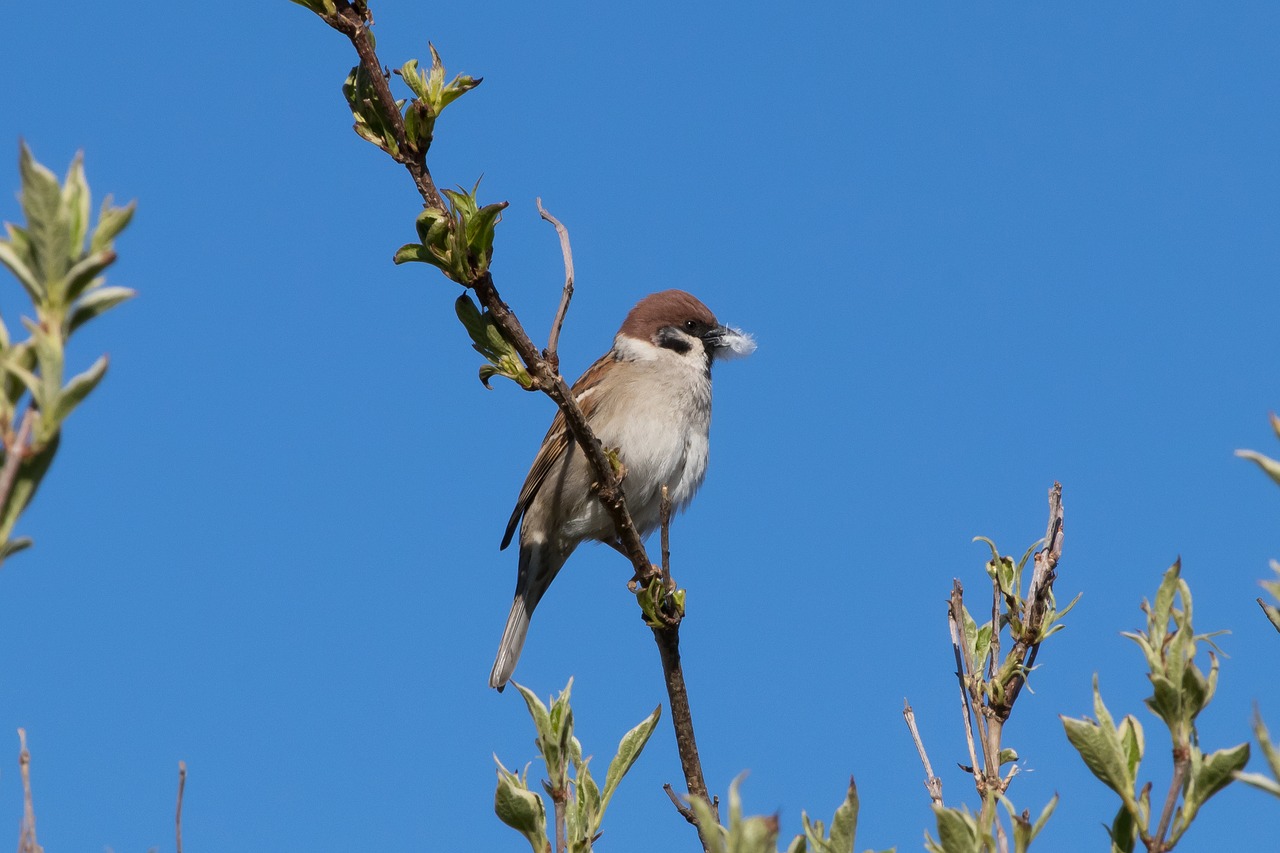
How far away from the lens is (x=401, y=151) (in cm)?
255

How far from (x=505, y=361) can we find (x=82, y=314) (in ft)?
5.43

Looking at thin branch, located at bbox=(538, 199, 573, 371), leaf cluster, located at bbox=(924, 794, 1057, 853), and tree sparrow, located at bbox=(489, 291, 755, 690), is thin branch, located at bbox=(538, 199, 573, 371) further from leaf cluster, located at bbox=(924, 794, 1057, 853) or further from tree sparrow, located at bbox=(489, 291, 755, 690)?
tree sparrow, located at bbox=(489, 291, 755, 690)

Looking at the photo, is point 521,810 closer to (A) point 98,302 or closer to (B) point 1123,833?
(B) point 1123,833

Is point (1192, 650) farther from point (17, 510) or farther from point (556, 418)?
point (556, 418)

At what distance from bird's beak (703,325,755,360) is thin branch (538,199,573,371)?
3996mm

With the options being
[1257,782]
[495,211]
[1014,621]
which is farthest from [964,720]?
[495,211]

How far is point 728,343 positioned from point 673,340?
0.91ft

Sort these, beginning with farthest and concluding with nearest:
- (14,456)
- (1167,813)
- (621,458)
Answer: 1. (621,458)
2. (1167,813)
3. (14,456)

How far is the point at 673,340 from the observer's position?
6.70 metres

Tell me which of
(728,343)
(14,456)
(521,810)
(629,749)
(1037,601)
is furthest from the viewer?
(728,343)

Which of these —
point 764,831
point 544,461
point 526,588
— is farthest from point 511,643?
point 764,831

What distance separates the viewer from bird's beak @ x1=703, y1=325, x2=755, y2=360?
6.64 m

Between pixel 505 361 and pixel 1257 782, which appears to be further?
pixel 505 361

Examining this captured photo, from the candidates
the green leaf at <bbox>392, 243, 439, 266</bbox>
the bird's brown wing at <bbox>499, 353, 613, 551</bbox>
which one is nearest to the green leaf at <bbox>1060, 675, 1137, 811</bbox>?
the green leaf at <bbox>392, 243, 439, 266</bbox>
